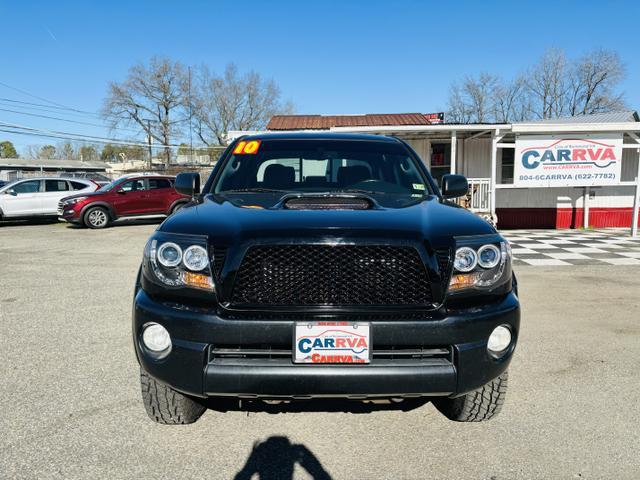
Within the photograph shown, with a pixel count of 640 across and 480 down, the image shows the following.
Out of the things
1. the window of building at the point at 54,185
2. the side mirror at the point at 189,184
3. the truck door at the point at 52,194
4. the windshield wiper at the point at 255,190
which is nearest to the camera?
the windshield wiper at the point at 255,190

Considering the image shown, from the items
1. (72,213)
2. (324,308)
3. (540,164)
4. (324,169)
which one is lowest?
(72,213)

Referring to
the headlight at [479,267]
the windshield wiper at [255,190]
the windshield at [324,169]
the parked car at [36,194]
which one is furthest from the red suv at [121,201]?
the headlight at [479,267]

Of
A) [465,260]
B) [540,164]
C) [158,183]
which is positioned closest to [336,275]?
[465,260]

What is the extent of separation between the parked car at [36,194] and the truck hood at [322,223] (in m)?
14.2

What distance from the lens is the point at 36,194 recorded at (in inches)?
607

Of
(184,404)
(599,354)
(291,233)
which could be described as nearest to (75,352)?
(184,404)

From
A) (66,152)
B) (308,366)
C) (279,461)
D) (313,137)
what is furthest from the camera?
(66,152)

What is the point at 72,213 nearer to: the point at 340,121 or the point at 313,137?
the point at 340,121

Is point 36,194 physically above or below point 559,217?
above

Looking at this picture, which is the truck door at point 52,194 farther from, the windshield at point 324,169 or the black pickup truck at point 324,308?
the black pickup truck at point 324,308

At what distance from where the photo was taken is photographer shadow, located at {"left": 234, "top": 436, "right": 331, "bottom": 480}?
2.25m

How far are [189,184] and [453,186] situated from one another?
6.23ft

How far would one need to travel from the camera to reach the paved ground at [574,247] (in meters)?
8.38

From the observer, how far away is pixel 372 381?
2092 mm
